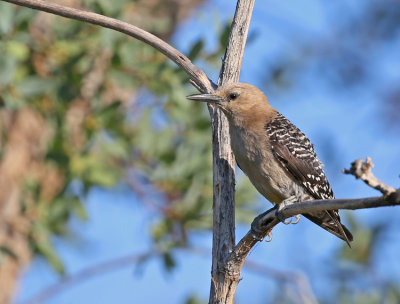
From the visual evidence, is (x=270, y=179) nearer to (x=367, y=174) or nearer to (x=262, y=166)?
(x=262, y=166)

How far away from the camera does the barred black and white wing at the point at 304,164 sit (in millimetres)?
5113

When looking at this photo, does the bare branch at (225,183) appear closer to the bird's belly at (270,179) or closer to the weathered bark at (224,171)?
the weathered bark at (224,171)

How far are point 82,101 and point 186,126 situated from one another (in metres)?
1.06

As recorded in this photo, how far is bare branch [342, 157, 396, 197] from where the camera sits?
2680 mm

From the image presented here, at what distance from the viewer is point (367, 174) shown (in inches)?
106

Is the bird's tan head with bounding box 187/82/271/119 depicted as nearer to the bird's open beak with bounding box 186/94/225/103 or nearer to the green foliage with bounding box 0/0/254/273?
the bird's open beak with bounding box 186/94/225/103

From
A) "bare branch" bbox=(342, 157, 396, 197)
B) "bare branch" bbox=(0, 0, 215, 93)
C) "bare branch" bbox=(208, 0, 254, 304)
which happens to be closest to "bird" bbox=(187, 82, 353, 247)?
"bare branch" bbox=(208, 0, 254, 304)

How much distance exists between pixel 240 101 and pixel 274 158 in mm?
555

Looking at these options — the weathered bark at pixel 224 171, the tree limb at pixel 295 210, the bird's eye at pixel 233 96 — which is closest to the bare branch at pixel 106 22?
the weathered bark at pixel 224 171

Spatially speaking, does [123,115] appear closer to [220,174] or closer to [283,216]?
[220,174]

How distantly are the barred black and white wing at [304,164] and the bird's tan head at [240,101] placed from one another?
19 cm

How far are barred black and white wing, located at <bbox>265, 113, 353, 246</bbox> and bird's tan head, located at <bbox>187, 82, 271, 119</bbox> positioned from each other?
0.62 ft

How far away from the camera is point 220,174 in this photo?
3990 mm

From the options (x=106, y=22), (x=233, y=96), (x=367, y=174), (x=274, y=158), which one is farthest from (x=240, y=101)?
(x=367, y=174)
